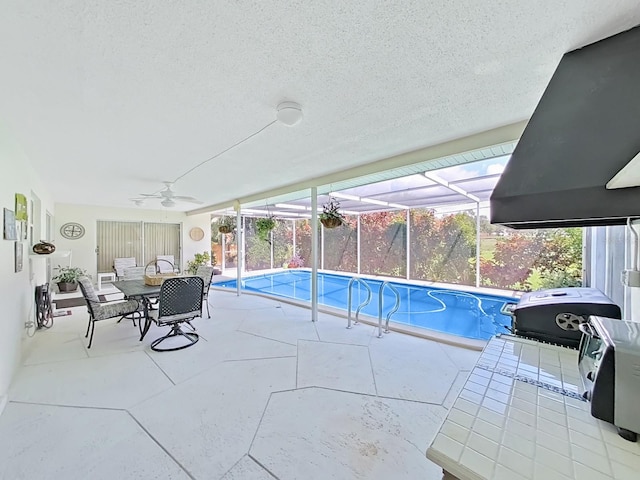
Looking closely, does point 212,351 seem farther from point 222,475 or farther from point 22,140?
point 22,140

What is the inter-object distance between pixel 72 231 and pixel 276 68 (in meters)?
8.71

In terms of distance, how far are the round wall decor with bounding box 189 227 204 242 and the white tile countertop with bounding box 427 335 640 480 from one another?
975 centimetres

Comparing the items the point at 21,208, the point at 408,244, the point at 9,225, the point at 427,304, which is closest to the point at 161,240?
the point at 21,208

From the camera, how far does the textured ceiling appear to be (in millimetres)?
1203

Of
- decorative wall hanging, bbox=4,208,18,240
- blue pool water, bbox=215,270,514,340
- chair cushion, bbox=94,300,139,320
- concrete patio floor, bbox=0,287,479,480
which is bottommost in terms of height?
blue pool water, bbox=215,270,514,340

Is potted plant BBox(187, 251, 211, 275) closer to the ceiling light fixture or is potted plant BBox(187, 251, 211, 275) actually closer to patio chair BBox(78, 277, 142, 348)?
patio chair BBox(78, 277, 142, 348)

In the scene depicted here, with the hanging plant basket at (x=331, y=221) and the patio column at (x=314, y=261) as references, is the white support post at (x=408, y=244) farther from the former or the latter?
the patio column at (x=314, y=261)

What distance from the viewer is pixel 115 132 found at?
2.52 meters

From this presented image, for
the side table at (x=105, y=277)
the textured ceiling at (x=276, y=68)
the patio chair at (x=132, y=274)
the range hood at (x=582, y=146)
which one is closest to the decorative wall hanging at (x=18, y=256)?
the textured ceiling at (x=276, y=68)

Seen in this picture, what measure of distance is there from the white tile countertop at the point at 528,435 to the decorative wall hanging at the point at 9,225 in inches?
137

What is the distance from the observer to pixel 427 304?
240 inches

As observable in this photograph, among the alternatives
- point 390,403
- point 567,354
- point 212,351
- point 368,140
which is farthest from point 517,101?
point 212,351

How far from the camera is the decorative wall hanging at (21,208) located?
275 centimetres

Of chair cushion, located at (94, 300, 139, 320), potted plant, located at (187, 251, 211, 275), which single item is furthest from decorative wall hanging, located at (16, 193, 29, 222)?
potted plant, located at (187, 251, 211, 275)
